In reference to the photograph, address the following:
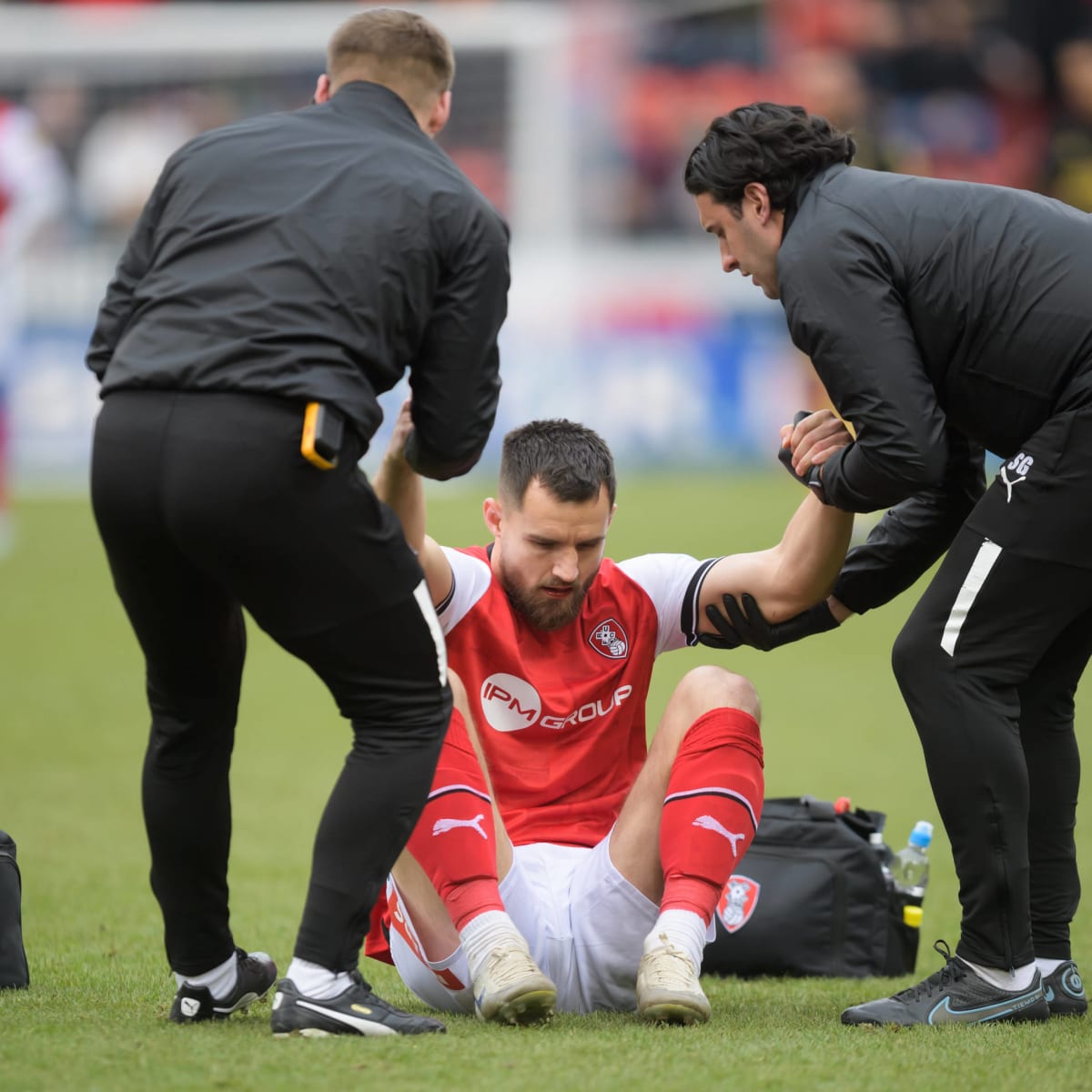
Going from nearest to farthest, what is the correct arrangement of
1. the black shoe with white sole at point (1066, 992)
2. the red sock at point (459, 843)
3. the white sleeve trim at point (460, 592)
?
the red sock at point (459, 843)
the black shoe with white sole at point (1066, 992)
the white sleeve trim at point (460, 592)

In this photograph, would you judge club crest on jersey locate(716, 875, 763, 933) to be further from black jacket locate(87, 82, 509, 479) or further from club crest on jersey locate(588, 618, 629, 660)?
black jacket locate(87, 82, 509, 479)

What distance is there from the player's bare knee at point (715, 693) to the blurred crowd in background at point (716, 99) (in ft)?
70.1

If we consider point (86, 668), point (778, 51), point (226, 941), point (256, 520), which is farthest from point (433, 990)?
point (778, 51)

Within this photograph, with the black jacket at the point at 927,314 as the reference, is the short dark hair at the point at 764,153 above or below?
above

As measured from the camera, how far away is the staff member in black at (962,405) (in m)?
3.48

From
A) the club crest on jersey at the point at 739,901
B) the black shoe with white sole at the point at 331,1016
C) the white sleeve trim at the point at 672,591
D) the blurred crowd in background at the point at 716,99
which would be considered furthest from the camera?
the blurred crowd in background at the point at 716,99

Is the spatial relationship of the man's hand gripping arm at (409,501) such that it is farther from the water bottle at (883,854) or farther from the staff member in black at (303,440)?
the water bottle at (883,854)

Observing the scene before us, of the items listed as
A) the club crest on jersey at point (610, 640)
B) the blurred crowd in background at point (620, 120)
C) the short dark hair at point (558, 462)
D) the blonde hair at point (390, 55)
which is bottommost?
the club crest on jersey at point (610, 640)

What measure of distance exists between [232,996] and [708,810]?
1.10 meters

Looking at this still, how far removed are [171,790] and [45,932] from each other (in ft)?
5.47

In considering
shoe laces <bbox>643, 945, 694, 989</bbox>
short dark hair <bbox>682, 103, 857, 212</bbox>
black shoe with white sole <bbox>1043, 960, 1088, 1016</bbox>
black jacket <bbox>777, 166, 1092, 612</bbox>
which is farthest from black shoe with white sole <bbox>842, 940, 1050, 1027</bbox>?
short dark hair <bbox>682, 103, 857, 212</bbox>

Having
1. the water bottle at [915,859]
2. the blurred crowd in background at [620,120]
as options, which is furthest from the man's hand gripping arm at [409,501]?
the blurred crowd in background at [620,120]

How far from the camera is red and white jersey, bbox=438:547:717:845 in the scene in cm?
400

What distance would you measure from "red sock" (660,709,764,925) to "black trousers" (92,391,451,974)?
25.7 inches
